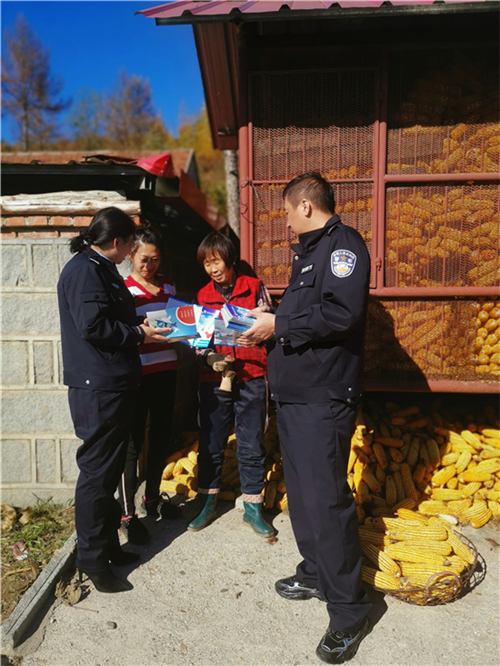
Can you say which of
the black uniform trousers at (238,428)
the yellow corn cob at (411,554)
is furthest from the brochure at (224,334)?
the yellow corn cob at (411,554)

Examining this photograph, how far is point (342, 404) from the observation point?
2744mm

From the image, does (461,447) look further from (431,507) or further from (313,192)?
(313,192)

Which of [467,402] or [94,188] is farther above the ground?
[94,188]

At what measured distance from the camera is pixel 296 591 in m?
3.20

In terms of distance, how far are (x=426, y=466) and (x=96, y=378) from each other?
312 cm

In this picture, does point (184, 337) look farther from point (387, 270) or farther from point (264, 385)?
point (387, 270)

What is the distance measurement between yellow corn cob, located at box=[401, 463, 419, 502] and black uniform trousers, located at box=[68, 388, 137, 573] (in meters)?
2.57

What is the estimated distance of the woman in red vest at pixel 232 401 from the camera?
3830mm

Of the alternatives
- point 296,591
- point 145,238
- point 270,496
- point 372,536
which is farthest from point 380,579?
point 145,238

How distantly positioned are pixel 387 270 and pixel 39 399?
11.1 feet

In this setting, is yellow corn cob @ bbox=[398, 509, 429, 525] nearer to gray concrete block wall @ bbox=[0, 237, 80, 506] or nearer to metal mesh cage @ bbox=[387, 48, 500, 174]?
metal mesh cage @ bbox=[387, 48, 500, 174]

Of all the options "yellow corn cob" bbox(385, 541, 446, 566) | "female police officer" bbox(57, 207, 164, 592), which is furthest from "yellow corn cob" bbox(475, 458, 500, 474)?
"female police officer" bbox(57, 207, 164, 592)

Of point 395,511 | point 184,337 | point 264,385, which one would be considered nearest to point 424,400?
point 395,511

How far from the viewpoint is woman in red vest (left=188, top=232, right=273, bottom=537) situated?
12.6 feet
